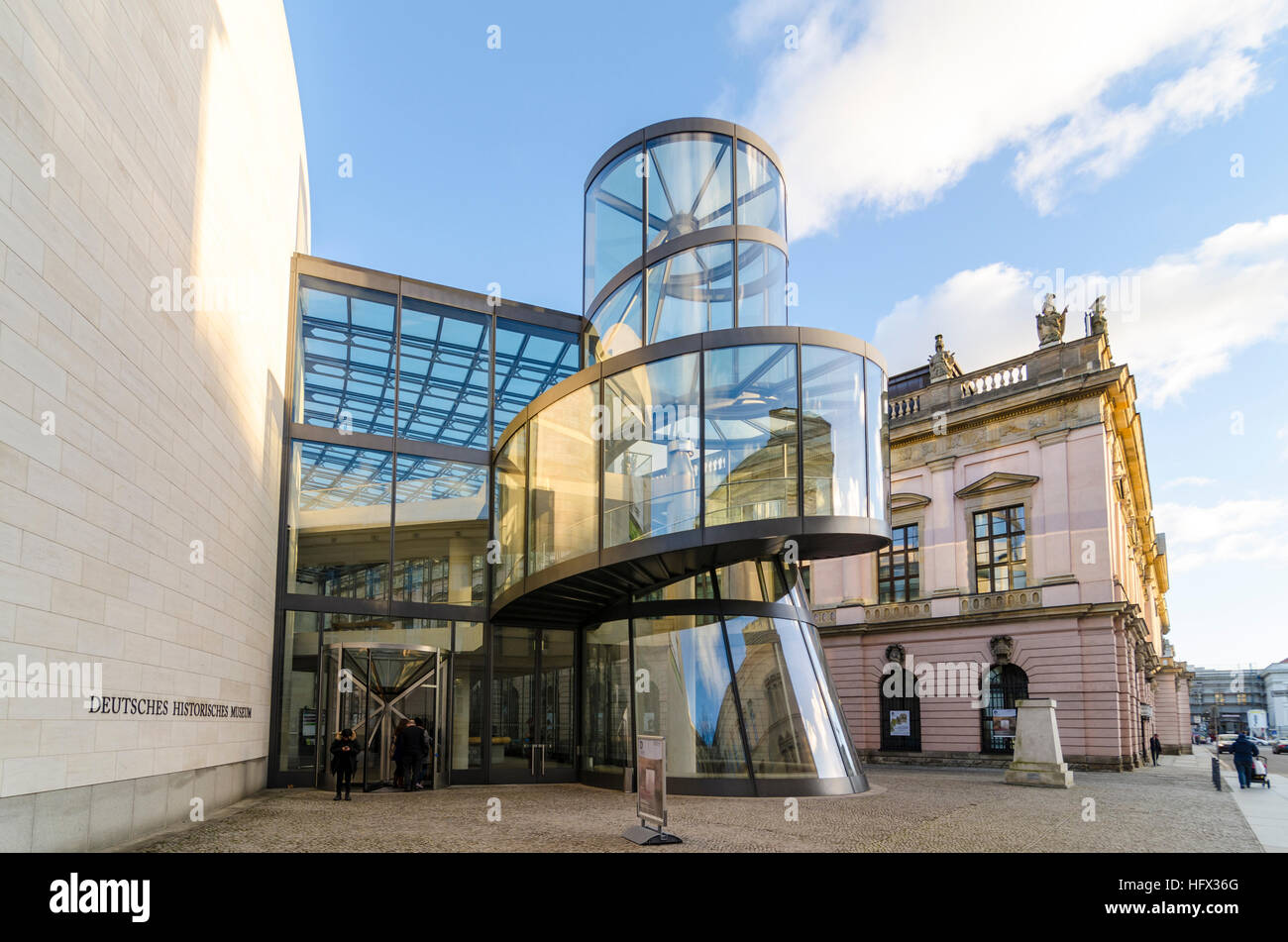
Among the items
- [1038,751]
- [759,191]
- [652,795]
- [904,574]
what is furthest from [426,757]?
[904,574]

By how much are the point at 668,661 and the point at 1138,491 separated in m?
44.5

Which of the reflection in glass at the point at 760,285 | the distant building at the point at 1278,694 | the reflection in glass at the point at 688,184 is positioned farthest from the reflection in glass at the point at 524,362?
A: the distant building at the point at 1278,694

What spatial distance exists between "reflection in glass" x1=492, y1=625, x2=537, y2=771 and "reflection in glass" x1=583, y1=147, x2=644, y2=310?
338 inches

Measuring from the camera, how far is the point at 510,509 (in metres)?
21.7

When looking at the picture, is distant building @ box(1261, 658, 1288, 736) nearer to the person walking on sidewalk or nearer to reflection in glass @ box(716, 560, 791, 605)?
the person walking on sidewalk

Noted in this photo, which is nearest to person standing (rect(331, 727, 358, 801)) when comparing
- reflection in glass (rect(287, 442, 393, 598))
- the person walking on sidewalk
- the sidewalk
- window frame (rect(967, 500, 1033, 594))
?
reflection in glass (rect(287, 442, 393, 598))

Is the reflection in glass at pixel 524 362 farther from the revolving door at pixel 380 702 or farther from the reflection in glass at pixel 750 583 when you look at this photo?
the reflection in glass at pixel 750 583

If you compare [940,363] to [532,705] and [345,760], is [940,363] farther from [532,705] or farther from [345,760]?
[345,760]

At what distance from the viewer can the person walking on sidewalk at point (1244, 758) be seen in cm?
2275

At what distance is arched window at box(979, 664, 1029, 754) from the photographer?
33.8 m
